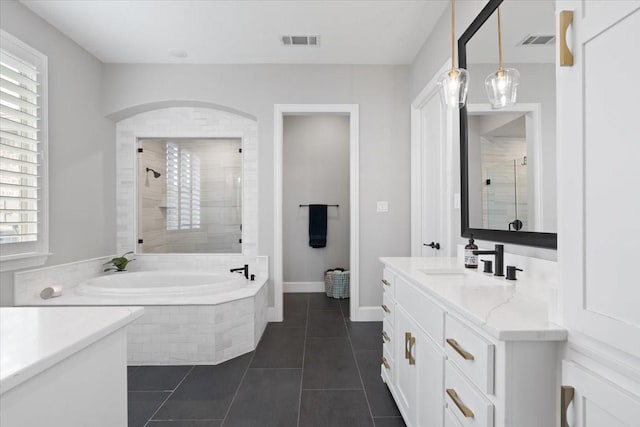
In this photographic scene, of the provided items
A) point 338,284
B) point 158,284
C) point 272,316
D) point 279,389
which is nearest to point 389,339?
point 279,389

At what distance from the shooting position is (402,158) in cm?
330

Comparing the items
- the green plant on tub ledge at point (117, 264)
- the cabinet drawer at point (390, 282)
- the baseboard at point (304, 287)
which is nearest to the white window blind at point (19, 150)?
the green plant on tub ledge at point (117, 264)

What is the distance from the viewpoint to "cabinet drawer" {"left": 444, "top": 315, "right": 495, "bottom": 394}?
84 cm

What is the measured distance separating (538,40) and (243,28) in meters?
2.24

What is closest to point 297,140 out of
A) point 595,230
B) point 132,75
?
point 132,75

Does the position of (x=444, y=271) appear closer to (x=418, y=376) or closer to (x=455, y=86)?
(x=418, y=376)

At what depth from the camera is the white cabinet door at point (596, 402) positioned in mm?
618

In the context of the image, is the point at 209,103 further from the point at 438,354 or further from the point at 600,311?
the point at 600,311

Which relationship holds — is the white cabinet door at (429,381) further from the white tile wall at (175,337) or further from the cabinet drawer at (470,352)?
the white tile wall at (175,337)

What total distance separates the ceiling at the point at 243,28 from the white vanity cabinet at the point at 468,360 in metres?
2.07

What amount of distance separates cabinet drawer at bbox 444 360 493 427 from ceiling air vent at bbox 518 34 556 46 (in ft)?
4.26

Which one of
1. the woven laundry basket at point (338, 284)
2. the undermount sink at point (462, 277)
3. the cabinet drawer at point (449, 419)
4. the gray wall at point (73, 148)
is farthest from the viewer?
the woven laundry basket at point (338, 284)

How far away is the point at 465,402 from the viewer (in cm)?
98

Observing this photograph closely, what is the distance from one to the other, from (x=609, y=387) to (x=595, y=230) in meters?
0.33
